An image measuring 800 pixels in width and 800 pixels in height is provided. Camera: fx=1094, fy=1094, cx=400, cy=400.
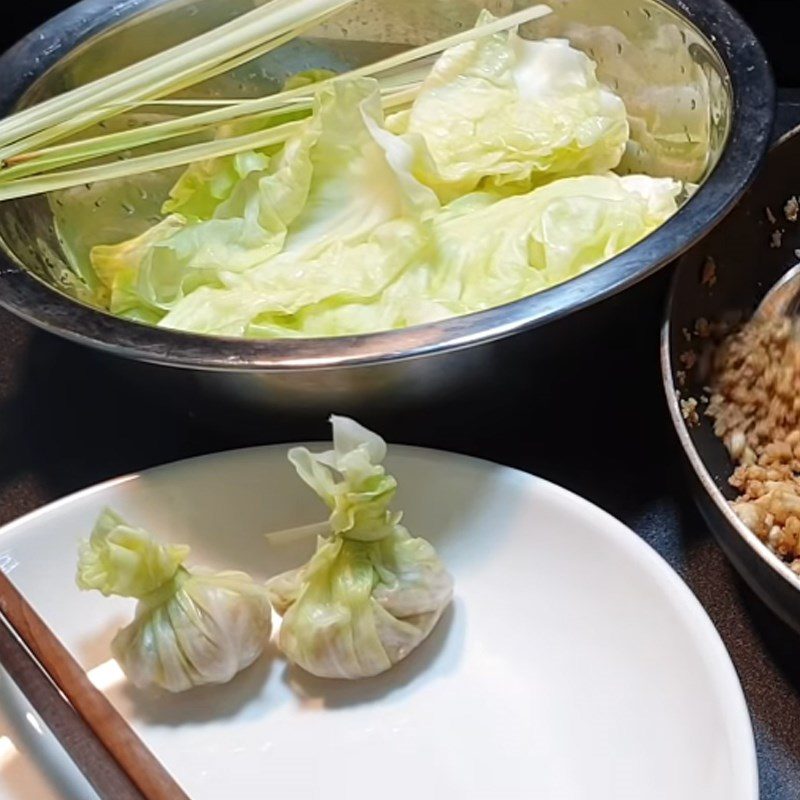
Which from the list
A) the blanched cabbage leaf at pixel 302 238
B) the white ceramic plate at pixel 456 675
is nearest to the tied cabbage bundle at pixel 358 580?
the white ceramic plate at pixel 456 675

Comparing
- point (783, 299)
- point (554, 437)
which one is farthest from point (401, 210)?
point (783, 299)

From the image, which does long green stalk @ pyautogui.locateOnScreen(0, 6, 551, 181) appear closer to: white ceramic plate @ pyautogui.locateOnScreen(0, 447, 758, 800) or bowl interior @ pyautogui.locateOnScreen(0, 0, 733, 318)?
bowl interior @ pyautogui.locateOnScreen(0, 0, 733, 318)

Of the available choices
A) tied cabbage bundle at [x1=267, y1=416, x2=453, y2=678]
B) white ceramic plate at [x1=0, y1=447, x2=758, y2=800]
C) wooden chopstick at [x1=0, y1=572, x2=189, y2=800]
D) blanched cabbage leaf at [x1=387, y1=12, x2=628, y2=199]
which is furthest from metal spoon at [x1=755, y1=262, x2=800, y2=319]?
wooden chopstick at [x1=0, y1=572, x2=189, y2=800]

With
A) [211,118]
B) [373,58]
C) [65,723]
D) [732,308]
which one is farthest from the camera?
[373,58]

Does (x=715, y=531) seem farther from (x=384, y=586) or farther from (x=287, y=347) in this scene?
(x=287, y=347)

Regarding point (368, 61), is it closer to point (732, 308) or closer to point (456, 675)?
point (732, 308)

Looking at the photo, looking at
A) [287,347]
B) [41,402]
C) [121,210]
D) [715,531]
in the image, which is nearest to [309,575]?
[287,347]

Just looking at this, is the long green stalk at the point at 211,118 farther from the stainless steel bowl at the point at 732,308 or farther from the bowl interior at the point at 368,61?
the stainless steel bowl at the point at 732,308
